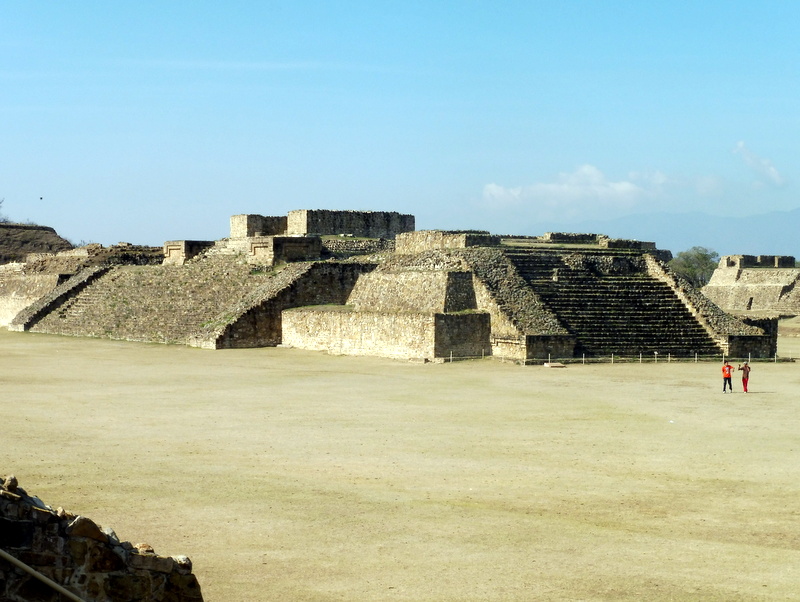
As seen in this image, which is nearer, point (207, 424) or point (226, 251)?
point (207, 424)

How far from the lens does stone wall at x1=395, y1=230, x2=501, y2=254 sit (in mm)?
31047

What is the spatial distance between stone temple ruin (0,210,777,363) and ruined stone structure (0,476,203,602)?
19700mm

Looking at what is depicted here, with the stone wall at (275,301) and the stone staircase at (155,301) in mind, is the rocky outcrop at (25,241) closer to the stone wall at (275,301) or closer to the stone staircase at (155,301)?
the stone staircase at (155,301)

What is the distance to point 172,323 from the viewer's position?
33.5 meters

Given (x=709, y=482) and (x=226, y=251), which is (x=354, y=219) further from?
(x=709, y=482)

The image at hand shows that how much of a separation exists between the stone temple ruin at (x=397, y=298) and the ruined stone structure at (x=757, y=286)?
16471 millimetres

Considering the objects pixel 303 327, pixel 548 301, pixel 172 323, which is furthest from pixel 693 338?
pixel 172 323

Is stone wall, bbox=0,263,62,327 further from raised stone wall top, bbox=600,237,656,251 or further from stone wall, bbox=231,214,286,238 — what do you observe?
raised stone wall top, bbox=600,237,656,251

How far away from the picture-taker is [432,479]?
1216 cm

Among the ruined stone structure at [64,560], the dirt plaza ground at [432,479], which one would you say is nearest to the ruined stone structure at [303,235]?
the dirt plaza ground at [432,479]

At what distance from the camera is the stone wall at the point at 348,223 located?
39312 millimetres

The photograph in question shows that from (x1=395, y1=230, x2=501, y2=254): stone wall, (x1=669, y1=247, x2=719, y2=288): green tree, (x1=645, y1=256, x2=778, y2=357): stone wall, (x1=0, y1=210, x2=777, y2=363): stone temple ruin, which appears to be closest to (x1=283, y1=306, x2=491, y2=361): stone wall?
(x1=0, y1=210, x2=777, y2=363): stone temple ruin

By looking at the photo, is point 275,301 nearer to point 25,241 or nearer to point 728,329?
point 728,329

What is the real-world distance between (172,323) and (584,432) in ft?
66.7
